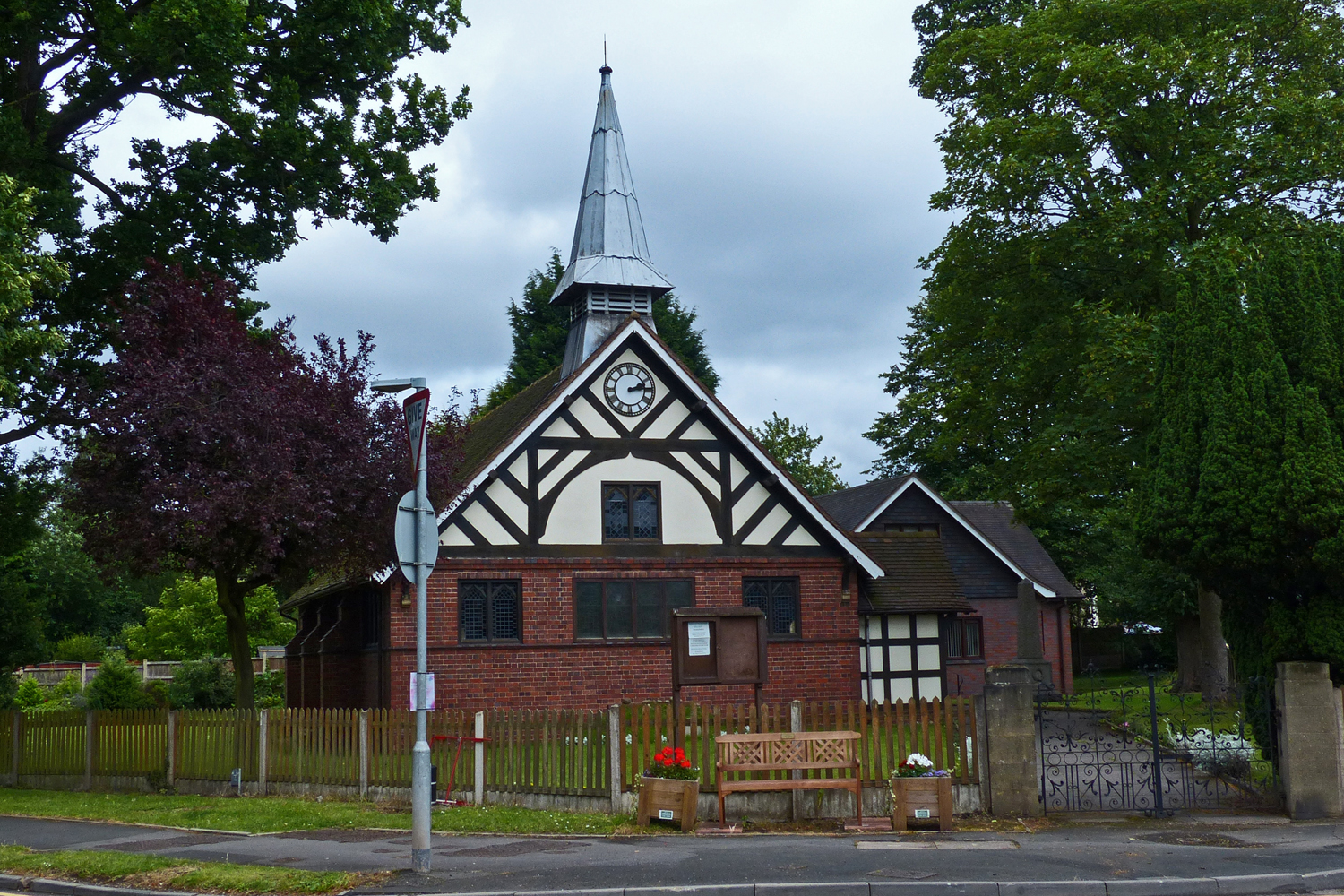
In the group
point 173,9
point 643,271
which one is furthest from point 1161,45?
point 173,9

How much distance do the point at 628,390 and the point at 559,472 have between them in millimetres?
2016

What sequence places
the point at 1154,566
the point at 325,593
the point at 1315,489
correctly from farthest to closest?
the point at 1154,566 < the point at 325,593 < the point at 1315,489

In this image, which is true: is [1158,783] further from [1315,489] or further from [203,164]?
[203,164]

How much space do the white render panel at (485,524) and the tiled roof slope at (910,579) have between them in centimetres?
710

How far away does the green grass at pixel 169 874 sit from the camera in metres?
10.6

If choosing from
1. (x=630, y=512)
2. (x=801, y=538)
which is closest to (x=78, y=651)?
(x=630, y=512)

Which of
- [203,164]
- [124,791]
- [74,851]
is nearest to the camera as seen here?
[74,851]

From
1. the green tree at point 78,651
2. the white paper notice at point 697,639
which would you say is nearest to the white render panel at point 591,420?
the white paper notice at point 697,639

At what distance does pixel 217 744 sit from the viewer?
18.5 meters

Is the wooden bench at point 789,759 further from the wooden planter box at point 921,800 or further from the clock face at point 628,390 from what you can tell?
the clock face at point 628,390

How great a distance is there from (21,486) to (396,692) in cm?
719

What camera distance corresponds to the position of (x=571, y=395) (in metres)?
23.4

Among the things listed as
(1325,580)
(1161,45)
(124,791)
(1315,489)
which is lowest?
(124,791)

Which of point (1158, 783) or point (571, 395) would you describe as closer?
point (1158, 783)
